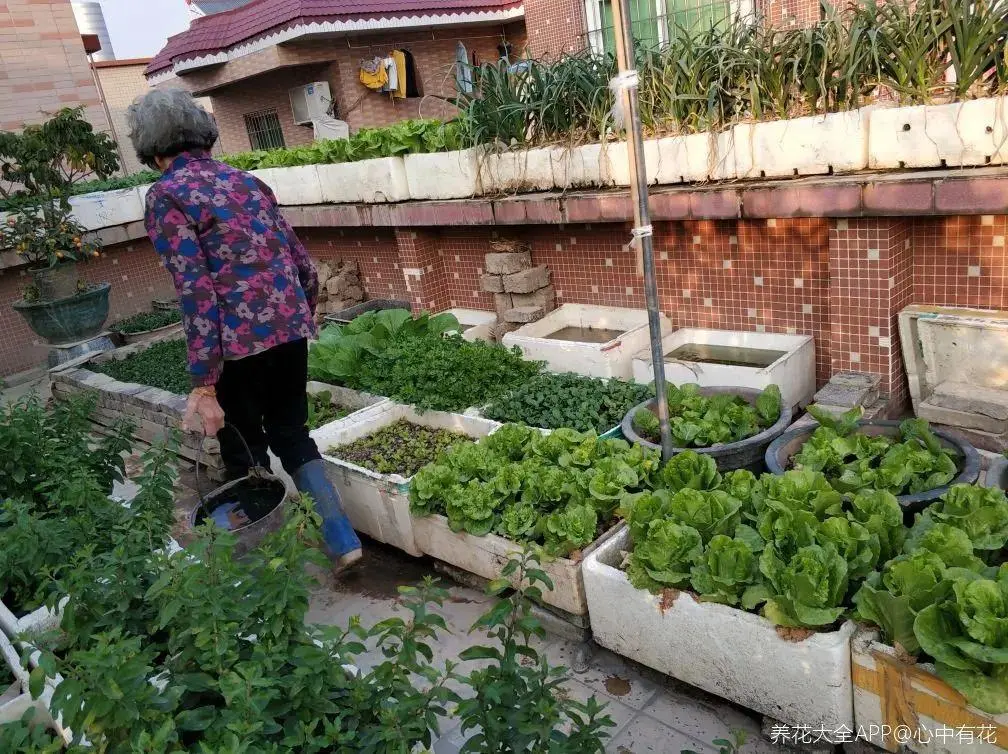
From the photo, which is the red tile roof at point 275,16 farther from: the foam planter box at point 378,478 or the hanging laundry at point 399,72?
the foam planter box at point 378,478

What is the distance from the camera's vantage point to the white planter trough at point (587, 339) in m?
4.73

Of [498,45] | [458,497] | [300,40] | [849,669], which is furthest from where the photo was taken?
[498,45]

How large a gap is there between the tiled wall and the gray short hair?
268cm

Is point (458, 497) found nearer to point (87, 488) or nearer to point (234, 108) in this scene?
point (87, 488)

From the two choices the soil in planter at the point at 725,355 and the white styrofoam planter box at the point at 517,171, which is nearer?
the soil in planter at the point at 725,355

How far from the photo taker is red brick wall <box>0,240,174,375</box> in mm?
9992

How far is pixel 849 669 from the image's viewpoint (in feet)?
7.79

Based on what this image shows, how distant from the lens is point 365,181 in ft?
20.7

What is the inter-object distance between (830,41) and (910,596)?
9.39 ft

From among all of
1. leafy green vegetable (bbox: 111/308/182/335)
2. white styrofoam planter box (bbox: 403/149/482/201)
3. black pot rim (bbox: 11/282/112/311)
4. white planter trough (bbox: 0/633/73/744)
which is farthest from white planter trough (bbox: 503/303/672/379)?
black pot rim (bbox: 11/282/112/311)

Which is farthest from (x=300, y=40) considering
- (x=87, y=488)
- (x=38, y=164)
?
(x=87, y=488)

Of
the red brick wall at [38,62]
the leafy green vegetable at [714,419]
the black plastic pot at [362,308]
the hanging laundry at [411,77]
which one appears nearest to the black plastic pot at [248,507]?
the leafy green vegetable at [714,419]

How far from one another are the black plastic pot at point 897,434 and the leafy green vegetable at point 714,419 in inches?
8.4

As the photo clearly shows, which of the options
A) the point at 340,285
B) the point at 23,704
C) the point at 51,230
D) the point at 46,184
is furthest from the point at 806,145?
the point at 46,184
